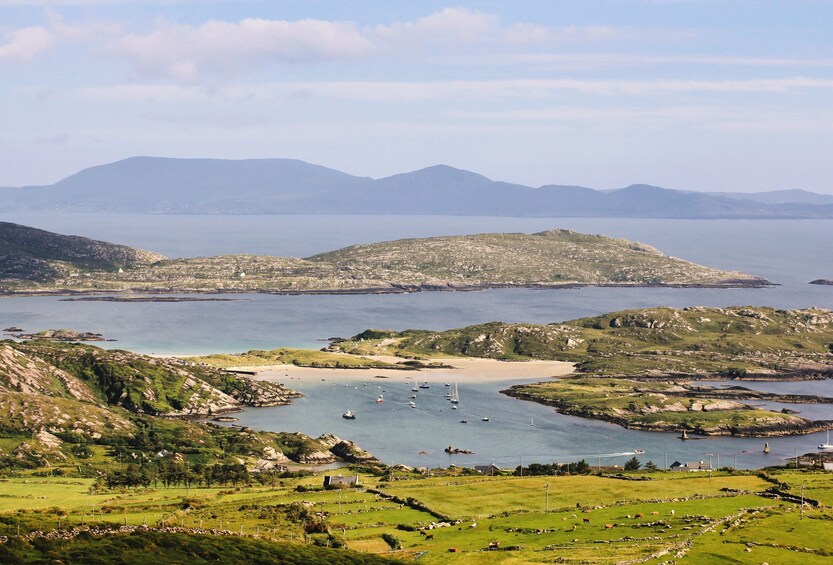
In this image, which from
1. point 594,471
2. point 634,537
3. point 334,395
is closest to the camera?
point 634,537

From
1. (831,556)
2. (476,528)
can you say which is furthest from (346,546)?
(831,556)

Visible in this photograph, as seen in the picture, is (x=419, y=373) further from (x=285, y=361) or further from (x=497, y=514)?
(x=497, y=514)

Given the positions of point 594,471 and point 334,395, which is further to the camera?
point 334,395

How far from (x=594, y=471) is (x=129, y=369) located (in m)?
80.9

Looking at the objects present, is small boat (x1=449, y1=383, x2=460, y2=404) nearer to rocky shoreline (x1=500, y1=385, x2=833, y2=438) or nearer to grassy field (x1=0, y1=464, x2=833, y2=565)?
rocky shoreline (x1=500, y1=385, x2=833, y2=438)

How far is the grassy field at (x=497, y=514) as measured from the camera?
67500 millimetres

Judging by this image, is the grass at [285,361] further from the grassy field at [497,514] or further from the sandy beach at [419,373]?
the grassy field at [497,514]

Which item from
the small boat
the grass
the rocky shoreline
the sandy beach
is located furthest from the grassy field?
the grass

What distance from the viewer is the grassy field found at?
67500 millimetres

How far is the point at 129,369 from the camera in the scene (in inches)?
6314

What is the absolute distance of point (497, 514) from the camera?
83375mm

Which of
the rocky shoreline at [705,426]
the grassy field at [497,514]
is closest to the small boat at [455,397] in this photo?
the rocky shoreline at [705,426]

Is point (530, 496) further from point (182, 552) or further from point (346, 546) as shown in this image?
point (182, 552)

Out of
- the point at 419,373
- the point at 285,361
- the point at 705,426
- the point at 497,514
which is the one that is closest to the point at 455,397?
the point at 419,373
